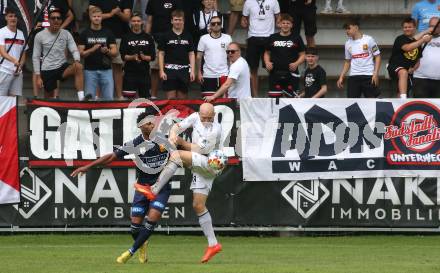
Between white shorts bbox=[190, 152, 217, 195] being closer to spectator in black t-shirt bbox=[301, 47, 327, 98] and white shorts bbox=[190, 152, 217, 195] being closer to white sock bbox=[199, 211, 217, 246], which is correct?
white sock bbox=[199, 211, 217, 246]

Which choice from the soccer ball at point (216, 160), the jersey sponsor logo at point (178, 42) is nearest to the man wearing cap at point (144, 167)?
the soccer ball at point (216, 160)

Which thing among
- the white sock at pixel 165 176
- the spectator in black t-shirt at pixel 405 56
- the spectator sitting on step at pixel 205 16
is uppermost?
the spectator sitting on step at pixel 205 16

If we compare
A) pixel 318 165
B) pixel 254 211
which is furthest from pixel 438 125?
pixel 254 211

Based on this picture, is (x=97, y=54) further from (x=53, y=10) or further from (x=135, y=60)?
(x=53, y=10)

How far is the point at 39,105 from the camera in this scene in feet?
58.4

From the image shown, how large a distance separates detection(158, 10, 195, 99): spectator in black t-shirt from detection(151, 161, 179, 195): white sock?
587 centimetres

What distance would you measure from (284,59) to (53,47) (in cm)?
446

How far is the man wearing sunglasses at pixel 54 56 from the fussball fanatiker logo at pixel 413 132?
235 inches

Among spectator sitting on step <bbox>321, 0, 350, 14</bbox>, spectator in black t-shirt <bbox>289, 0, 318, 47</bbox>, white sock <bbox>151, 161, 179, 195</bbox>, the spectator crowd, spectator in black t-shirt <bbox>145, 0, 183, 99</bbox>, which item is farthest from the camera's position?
spectator sitting on step <bbox>321, 0, 350, 14</bbox>

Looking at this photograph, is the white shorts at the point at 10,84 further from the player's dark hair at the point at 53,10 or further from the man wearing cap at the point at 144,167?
the man wearing cap at the point at 144,167

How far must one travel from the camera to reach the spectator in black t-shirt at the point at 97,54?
64.6 feet

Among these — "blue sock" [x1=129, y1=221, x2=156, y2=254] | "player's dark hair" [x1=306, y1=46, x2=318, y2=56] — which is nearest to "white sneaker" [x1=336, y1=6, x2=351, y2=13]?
"player's dark hair" [x1=306, y1=46, x2=318, y2=56]

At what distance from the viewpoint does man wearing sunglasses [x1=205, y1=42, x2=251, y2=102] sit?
1836cm

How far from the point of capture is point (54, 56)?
19.4m
